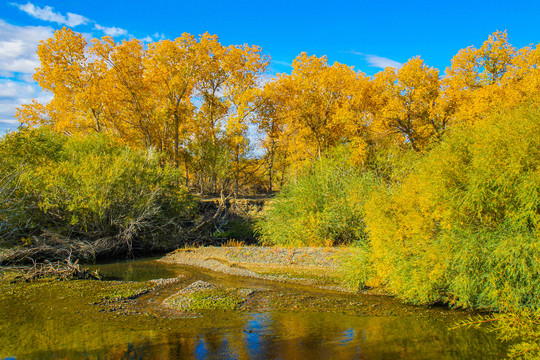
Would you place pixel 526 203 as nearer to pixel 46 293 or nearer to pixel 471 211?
pixel 471 211

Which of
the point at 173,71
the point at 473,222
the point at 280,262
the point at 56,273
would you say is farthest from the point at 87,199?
the point at 473,222

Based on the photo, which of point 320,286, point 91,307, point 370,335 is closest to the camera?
point 370,335

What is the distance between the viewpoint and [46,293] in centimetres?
1174

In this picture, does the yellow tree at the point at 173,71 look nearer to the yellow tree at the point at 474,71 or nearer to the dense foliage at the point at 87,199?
the dense foliage at the point at 87,199

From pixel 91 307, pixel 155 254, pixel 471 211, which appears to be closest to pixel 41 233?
pixel 155 254

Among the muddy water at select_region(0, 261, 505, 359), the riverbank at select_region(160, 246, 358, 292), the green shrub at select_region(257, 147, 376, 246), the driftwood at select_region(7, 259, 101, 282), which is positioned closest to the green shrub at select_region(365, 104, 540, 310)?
the muddy water at select_region(0, 261, 505, 359)

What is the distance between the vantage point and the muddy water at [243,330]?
7.01 meters

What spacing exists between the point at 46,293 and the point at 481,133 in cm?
1254

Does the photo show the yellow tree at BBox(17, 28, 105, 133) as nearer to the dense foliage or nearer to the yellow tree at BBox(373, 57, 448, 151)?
the dense foliage

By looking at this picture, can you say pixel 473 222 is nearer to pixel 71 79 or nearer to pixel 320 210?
pixel 320 210

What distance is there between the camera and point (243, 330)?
8.37 metres

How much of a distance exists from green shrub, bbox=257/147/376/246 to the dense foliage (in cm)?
612

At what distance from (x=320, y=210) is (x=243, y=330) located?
39.5 ft

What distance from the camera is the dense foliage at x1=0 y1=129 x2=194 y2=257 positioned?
17719mm
